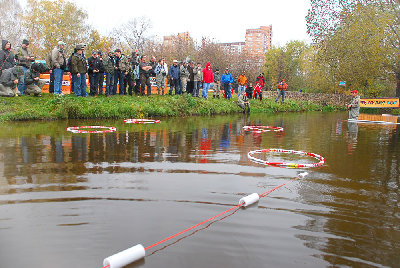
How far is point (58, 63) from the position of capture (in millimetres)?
17109

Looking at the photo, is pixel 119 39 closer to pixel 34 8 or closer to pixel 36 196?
pixel 34 8

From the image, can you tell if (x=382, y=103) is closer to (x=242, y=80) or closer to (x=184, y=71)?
(x=242, y=80)

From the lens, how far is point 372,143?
1229 centimetres

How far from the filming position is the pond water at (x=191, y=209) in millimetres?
3762

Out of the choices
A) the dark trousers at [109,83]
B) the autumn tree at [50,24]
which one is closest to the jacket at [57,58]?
the dark trousers at [109,83]

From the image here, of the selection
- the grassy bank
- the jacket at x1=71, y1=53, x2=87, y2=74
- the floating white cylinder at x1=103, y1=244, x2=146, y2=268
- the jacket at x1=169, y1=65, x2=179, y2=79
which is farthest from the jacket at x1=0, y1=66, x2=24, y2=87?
the floating white cylinder at x1=103, y1=244, x2=146, y2=268

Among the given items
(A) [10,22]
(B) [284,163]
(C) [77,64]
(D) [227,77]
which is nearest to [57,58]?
(C) [77,64]

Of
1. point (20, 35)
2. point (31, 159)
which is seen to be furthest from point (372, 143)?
point (20, 35)

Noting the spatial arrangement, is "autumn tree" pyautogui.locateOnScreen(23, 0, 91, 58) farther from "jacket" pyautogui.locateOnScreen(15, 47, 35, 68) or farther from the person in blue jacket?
"jacket" pyautogui.locateOnScreen(15, 47, 35, 68)

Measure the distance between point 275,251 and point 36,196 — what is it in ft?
11.4

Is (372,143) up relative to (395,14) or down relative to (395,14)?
down

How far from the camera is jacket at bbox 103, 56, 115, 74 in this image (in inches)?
736

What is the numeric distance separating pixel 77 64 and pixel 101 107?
7.42ft

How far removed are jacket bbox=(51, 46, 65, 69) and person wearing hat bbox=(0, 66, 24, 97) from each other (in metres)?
1.38
